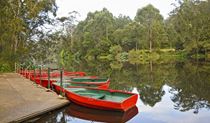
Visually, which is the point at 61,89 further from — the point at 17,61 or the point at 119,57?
the point at 119,57

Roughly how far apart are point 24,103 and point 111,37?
58.1 m

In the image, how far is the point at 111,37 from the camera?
69375 millimetres

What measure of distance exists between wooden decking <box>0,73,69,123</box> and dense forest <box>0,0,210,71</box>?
1272cm

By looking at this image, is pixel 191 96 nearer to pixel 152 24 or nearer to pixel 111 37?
pixel 152 24

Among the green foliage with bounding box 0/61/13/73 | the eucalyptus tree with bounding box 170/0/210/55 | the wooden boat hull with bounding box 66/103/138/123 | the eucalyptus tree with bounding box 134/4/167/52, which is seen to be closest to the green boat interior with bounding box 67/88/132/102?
the wooden boat hull with bounding box 66/103/138/123

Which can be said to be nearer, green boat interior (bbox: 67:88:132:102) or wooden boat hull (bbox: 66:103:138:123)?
wooden boat hull (bbox: 66:103:138:123)

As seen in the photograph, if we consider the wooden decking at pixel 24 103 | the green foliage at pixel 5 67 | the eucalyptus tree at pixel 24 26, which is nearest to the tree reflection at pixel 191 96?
the wooden decking at pixel 24 103

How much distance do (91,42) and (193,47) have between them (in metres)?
27.5

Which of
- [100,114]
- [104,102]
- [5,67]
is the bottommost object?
[100,114]

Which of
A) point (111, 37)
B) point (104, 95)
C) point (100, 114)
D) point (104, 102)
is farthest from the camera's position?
point (111, 37)

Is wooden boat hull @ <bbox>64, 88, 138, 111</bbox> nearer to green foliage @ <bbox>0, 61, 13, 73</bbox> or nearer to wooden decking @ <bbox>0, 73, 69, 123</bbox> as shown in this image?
wooden decking @ <bbox>0, 73, 69, 123</bbox>

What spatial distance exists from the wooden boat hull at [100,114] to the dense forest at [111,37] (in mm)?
15376

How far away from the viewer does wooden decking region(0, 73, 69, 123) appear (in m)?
9.95

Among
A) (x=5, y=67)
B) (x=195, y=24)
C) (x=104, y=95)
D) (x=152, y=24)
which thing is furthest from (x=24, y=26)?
(x=152, y=24)
